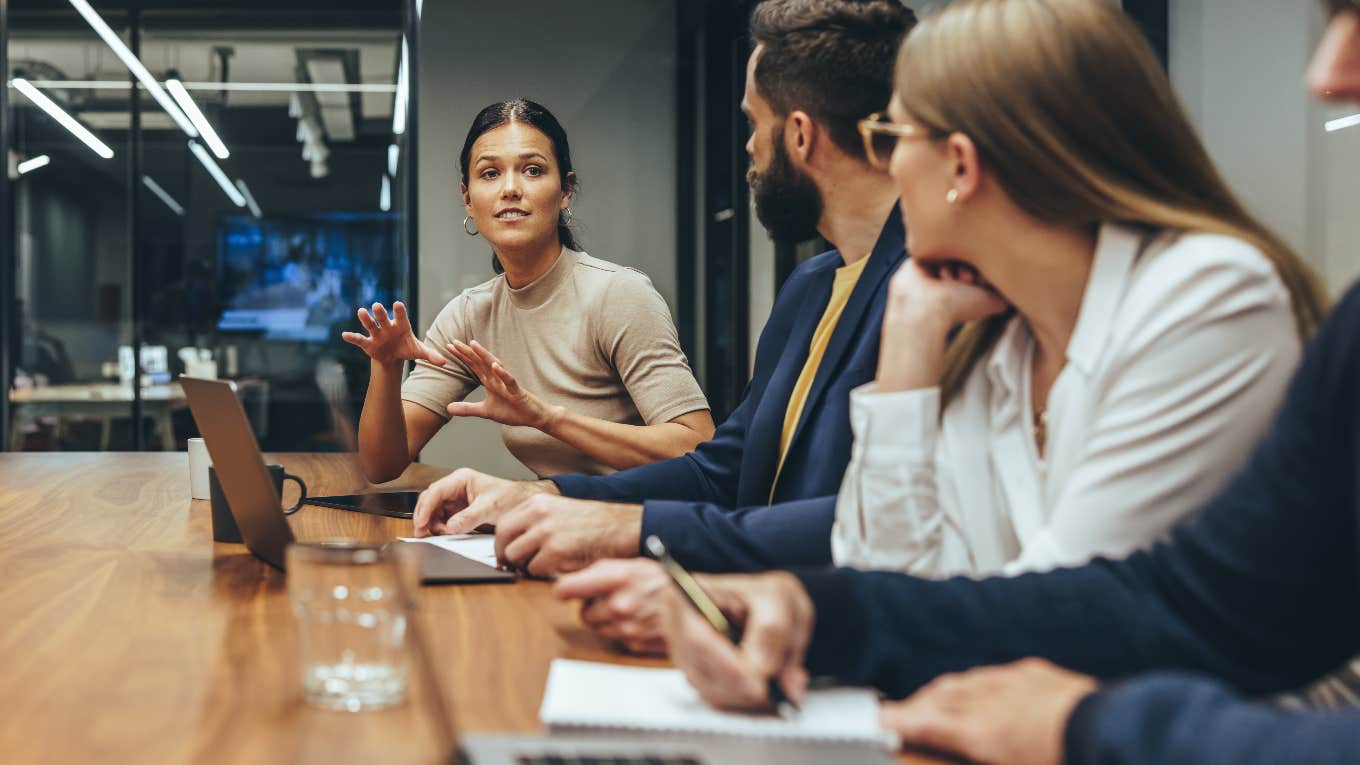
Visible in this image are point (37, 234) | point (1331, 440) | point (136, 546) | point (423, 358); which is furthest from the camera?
point (37, 234)

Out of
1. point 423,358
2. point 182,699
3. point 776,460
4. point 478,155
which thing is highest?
point 478,155

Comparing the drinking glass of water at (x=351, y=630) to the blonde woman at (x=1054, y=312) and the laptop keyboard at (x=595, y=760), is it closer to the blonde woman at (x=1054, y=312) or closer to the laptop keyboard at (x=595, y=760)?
the laptop keyboard at (x=595, y=760)

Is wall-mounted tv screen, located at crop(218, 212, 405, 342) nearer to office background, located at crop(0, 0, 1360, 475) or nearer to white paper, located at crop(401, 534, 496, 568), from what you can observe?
office background, located at crop(0, 0, 1360, 475)

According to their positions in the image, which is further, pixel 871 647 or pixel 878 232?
pixel 878 232

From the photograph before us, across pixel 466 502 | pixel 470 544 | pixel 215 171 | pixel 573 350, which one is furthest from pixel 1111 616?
pixel 215 171

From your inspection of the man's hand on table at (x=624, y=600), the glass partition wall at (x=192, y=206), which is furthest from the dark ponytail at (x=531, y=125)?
the glass partition wall at (x=192, y=206)

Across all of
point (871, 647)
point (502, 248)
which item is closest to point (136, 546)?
point (871, 647)

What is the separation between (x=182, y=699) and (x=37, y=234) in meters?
5.53

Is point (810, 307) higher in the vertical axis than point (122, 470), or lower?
higher

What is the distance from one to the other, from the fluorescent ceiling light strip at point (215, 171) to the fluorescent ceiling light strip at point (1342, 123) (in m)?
4.98

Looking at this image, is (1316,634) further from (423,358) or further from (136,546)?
(423,358)

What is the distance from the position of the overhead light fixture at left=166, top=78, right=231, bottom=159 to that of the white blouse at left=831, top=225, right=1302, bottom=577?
527 centimetres

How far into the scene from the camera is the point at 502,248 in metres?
2.69

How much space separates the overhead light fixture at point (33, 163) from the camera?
217 inches
